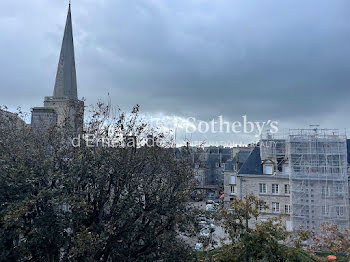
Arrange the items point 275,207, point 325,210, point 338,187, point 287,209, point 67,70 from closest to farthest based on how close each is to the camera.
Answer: point 325,210 < point 338,187 < point 287,209 < point 275,207 < point 67,70

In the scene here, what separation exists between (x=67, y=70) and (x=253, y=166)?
2555 centimetres

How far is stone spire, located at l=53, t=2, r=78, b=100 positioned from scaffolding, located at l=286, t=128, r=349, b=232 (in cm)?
2533

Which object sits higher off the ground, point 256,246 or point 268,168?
point 268,168

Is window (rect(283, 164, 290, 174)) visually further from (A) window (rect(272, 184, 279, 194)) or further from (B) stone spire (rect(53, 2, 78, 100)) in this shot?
(B) stone spire (rect(53, 2, 78, 100))

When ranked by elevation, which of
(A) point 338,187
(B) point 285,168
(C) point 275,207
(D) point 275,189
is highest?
(B) point 285,168

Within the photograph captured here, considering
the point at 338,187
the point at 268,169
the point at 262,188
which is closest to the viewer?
the point at 338,187

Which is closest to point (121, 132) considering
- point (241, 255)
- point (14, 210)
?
point (14, 210)

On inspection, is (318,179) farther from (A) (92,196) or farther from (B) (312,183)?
(A) (92,196)

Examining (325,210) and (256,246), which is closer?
(256,246)

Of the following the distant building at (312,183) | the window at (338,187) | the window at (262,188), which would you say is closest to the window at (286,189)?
the distant building at (312,183)

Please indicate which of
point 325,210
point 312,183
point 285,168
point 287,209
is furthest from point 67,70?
point 325,210

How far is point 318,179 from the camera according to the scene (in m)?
21.4

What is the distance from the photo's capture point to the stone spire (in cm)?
3366

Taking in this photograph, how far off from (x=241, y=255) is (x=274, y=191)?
17.2m
